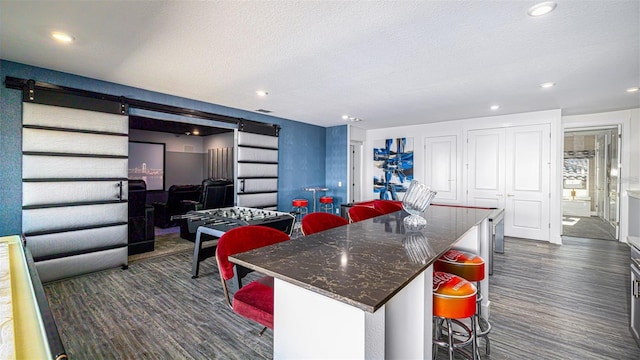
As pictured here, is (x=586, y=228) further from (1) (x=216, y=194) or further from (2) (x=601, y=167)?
(1) (x=216, y=194)

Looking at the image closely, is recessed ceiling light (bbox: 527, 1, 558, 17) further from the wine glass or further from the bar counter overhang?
the bar counter overhang

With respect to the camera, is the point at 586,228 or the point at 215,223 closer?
the point at 215,223

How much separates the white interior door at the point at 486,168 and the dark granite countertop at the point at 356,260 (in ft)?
16.0

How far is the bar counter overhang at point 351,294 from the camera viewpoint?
947mm

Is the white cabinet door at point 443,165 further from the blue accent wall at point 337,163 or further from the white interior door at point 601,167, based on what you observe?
→ the white interior door at point 601,167

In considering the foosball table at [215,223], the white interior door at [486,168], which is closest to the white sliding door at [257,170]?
the foosball table at [215,223]

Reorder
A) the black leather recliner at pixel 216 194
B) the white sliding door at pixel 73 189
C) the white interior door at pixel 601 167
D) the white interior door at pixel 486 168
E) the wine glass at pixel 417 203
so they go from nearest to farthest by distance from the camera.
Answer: the wine glass at pixel 417 203 < the white sliding door at pixel 73 189 < the black leather recliner at pixel 216 194 < the white interior door at pixel 486 168 < the white interior door at pixel 601 167

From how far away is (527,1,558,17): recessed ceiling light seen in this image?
6.54 feet

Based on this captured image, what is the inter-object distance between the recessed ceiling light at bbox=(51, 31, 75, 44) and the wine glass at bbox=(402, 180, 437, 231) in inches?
132

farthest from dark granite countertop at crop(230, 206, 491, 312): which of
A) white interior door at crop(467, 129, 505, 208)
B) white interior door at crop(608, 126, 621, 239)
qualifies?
white interior door at crop(608, 126, 621, 239)

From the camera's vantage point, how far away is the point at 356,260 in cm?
128

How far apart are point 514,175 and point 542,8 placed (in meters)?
4.60

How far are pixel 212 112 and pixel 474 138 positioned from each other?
5578 millimetres

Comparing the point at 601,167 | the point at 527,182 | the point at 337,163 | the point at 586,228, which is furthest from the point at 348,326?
the point at 601,167
